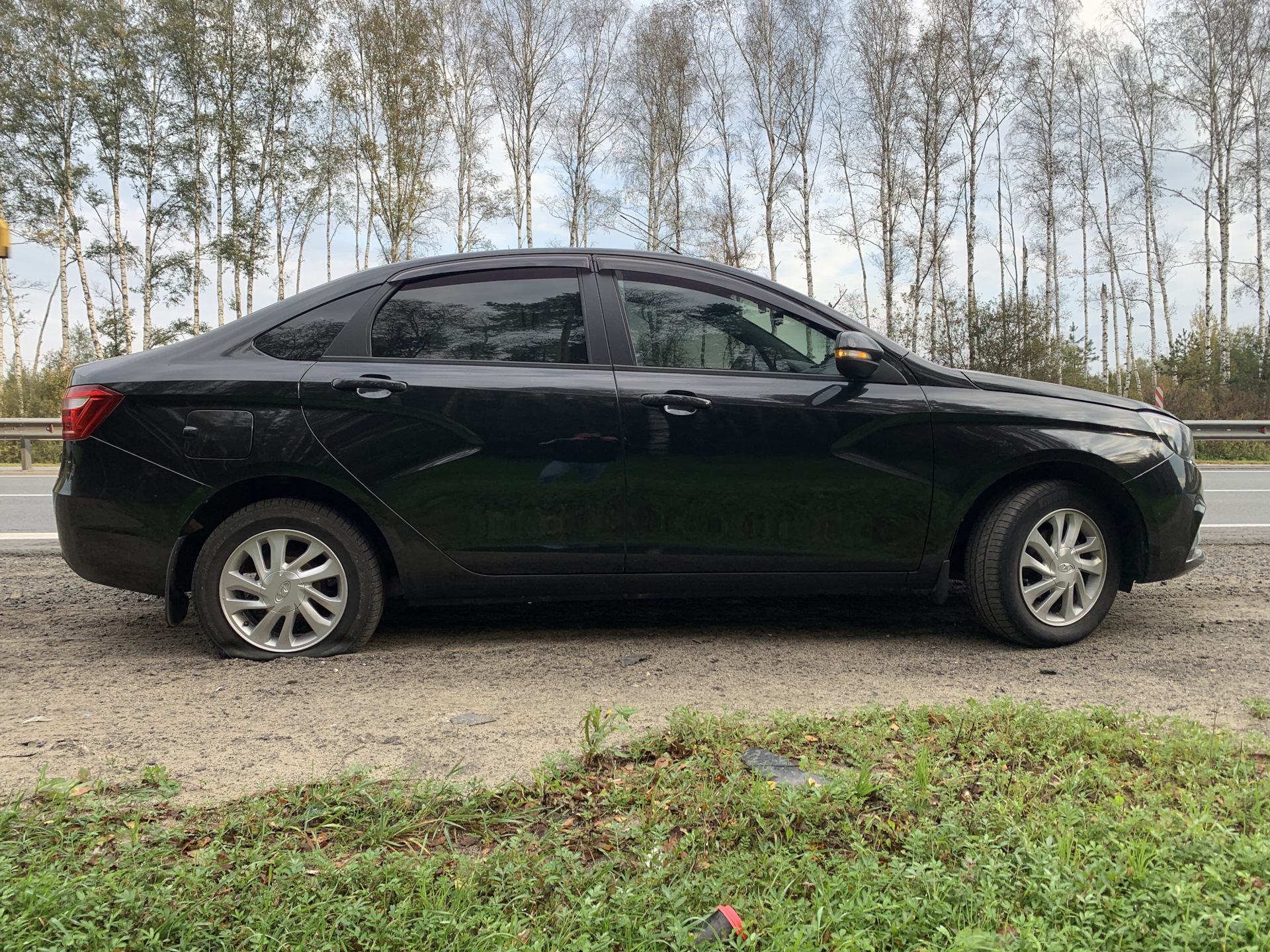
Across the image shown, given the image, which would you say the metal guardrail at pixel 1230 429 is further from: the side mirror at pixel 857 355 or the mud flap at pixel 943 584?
the side mirror at pixel 857 355

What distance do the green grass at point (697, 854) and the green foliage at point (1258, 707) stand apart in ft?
1.66

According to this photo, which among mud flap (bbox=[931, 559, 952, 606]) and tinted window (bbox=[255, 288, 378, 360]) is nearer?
tinted window (bbox=[255, 288, 378, 360])

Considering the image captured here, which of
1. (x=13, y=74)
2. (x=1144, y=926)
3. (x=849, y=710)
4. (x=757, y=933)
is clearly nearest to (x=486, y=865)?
(x=757, y=933)

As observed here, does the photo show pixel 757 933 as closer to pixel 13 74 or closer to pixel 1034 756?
pixel 1034 756

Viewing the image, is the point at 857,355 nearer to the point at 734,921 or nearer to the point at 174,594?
the point at 734,921

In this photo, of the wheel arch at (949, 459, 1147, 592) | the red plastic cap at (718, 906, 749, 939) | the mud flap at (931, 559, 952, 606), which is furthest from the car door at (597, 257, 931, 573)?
the red plastic cap at (718, 906, 749, 939)

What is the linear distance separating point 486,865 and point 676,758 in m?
0.78

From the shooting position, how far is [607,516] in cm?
369

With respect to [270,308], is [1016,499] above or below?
below

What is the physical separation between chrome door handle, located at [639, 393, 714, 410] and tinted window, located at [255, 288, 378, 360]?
4.40 ft

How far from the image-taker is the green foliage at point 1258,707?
296 centimetres

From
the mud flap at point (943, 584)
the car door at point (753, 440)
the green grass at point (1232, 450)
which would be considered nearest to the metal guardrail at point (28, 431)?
the car door at point (753, 440)

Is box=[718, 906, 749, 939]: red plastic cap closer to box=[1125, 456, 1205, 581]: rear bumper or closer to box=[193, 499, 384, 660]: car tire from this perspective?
box=[193, 499, 384, 660]: car tire

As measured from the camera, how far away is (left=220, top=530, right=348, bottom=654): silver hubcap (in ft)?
11.8
